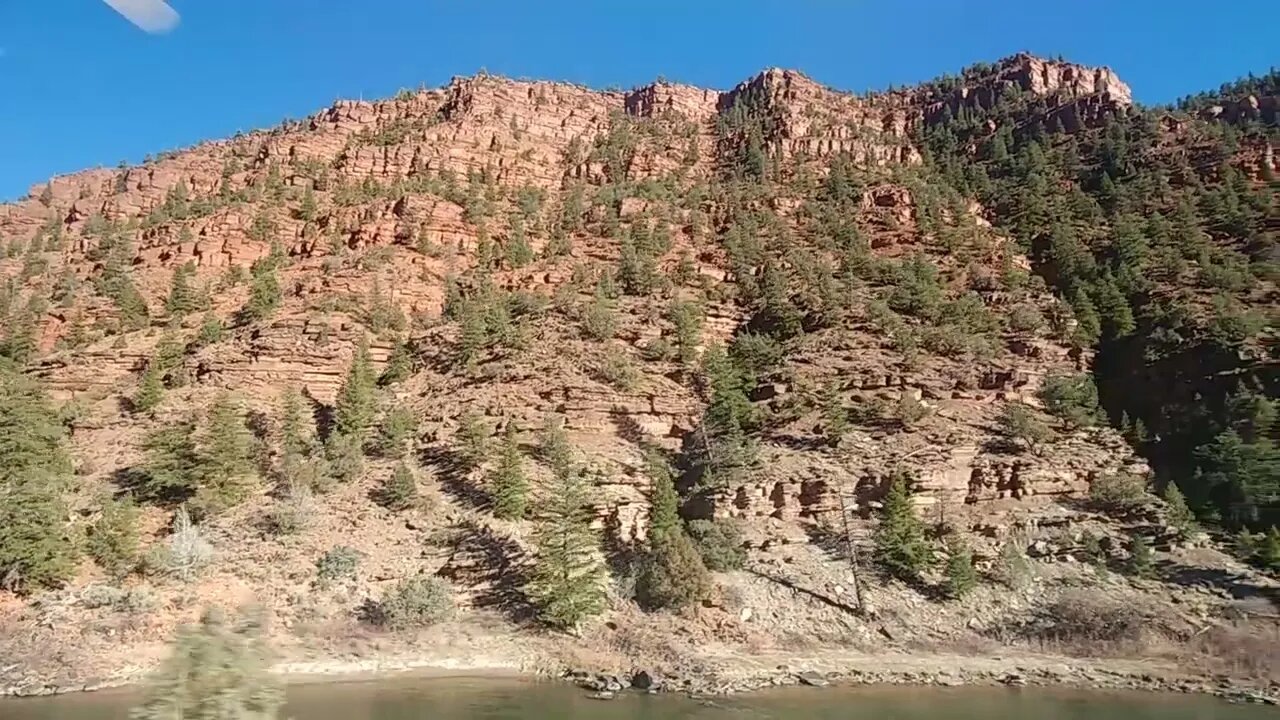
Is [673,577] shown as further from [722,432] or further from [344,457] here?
[344,457]

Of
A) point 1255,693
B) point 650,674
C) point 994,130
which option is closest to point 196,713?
point 650,674

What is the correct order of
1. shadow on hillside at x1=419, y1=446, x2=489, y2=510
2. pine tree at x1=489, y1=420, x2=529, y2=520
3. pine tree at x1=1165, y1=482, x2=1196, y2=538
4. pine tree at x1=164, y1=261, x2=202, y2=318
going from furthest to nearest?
pine tree at x1=164, y1=261, x2=202, y2=318, shadow on hillside at x1=419, y1=446, x2=489, y2=510, pine tree at x1=489, y1=420, x2=529, y2=520, pine tree at x1=1165, y1=482, x2=1196, y2=538

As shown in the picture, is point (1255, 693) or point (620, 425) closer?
point (1255, 693)

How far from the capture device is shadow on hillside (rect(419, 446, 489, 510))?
3791 centimetres

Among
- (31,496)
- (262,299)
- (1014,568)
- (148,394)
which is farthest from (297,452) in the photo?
(1014,568)

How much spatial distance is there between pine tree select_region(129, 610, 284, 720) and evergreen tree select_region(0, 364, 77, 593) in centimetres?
2912

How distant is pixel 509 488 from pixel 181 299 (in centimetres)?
3291

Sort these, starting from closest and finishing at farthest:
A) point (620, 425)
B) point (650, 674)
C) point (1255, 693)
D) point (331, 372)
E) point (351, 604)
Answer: point (1255, 693) → point (650, 674) → point (351, 604) → point (620, 425) → point (331, 372)

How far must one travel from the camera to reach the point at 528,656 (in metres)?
29.6

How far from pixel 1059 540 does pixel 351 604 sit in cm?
2876

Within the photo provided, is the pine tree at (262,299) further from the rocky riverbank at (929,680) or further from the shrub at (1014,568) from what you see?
the shrub at (1014,568)

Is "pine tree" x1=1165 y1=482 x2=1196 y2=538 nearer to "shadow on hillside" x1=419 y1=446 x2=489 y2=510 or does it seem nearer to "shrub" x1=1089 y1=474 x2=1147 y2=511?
"shrub" x1=1089 y1=474 x2=1147 y2=511

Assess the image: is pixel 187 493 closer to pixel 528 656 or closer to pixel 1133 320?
pixel 528 656

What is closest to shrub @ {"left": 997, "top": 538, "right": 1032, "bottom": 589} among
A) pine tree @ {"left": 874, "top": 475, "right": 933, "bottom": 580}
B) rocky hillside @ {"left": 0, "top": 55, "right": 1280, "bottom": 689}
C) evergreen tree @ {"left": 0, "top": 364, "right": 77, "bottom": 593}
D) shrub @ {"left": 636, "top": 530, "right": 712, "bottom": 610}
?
rocky hillside @ {"left": 0, "top": 55, "right": 1280, "bottom": 689}
